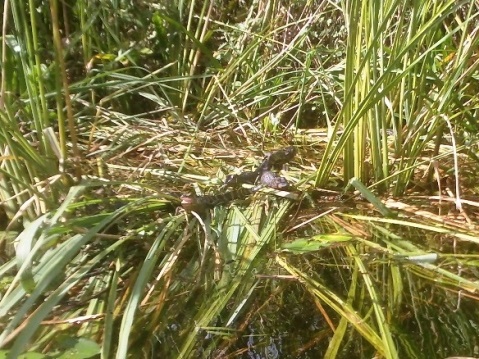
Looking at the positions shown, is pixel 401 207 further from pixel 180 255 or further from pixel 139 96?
pixel 139 96

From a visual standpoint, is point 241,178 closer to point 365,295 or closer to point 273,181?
point 273,181

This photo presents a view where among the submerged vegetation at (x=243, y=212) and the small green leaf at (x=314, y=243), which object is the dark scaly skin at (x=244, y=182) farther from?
the small green leaf at (x=314, y=243)

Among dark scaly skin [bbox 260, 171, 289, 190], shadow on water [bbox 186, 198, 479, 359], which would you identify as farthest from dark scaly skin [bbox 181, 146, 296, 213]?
shadow on water [bbox 186, 198, 479, 359]

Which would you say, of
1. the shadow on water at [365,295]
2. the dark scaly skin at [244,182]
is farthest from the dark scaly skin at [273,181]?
the shadow on water at [365,295]

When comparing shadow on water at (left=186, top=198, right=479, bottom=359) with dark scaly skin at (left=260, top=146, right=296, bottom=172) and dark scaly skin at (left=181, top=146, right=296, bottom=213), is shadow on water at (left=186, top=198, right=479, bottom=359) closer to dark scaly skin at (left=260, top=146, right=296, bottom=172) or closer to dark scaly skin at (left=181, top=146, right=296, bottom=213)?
dark scaly skin at (left=181, top=146, right=296, bottom=213)

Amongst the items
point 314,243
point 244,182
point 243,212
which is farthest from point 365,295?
point 244,182
